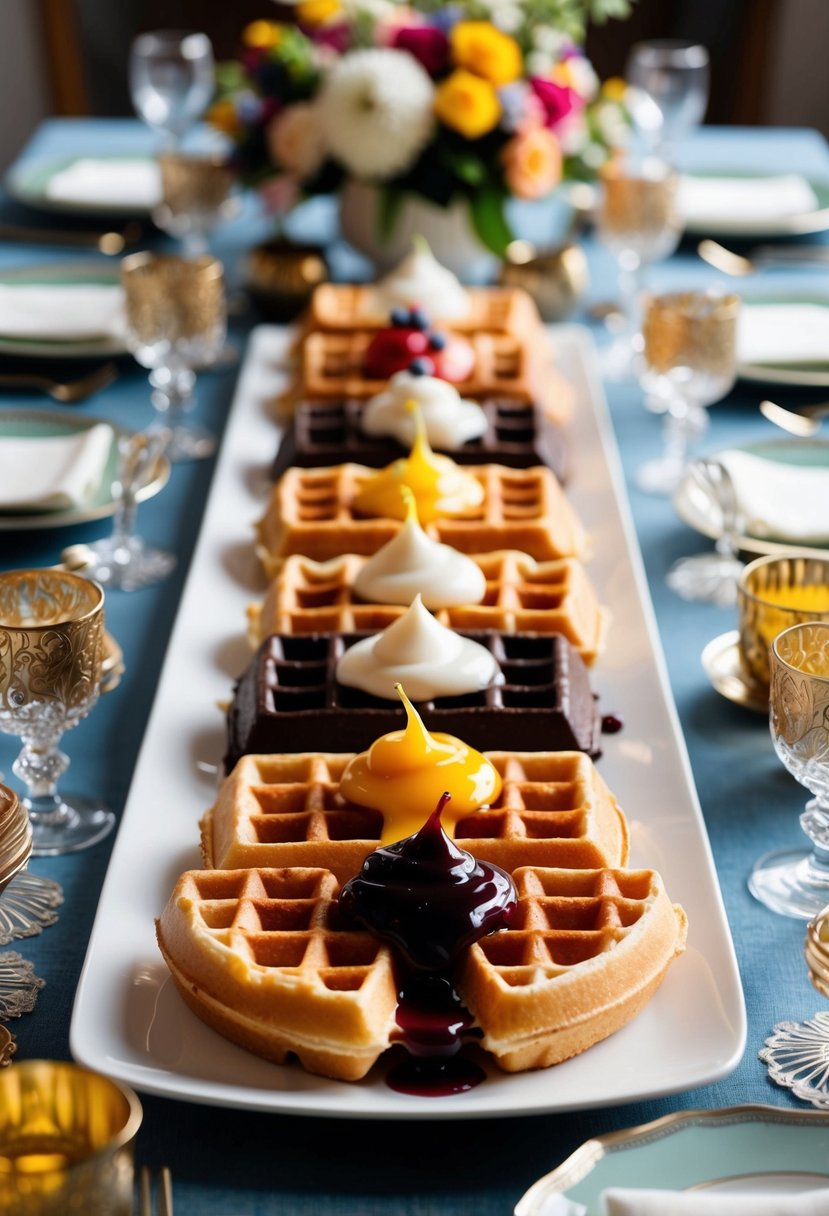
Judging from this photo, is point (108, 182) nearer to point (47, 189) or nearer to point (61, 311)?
point (47, 189)

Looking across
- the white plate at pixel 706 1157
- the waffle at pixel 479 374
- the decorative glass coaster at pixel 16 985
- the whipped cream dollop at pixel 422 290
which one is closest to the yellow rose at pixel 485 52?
the whipped cream dollop at pixel 422 290

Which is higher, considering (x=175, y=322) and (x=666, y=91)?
(x=666, y=91)

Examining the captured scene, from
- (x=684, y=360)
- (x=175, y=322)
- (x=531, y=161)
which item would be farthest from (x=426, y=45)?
(x=684, y=360)

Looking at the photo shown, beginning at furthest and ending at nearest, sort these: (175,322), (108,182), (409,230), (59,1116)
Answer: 1. (108,182)
2. (409,230)
3. (175,322)
4. (59,1116)

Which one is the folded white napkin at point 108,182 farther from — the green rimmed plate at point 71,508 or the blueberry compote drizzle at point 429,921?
the blueberry compote drizzle at point 429,921

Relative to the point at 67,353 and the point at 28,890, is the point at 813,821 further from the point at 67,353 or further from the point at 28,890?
the point at 67,353

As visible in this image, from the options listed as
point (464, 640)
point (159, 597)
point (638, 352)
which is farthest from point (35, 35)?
point (464, 640)
